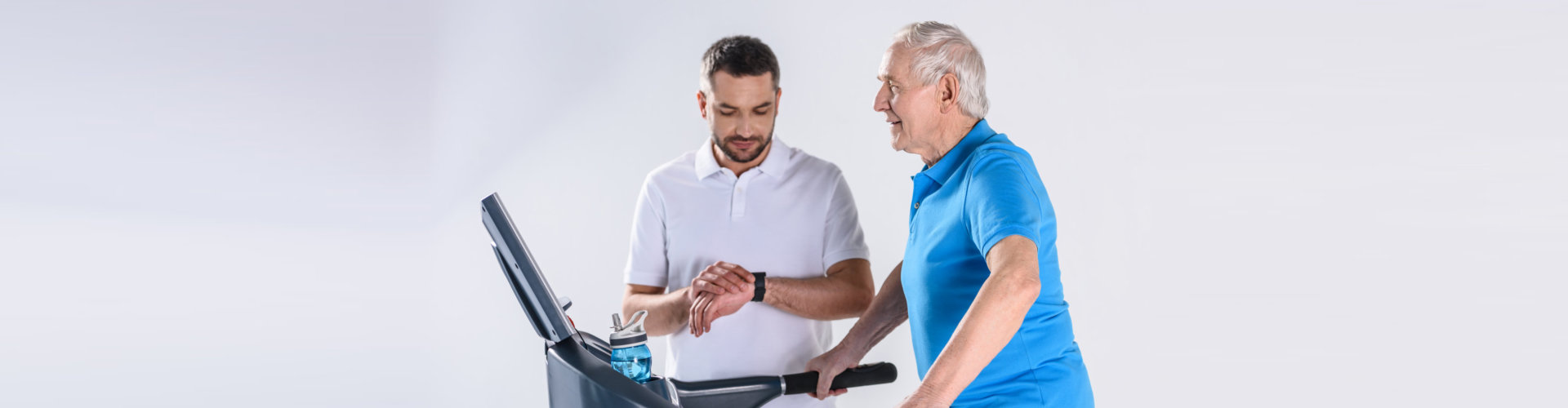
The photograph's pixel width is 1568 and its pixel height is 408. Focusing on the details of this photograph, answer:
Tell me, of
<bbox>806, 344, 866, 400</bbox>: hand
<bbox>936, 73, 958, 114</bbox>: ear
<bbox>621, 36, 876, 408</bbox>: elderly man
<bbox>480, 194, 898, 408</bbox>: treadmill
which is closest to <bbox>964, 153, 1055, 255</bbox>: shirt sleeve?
<bbox>936, 73, 958, 114</bbox>: ear

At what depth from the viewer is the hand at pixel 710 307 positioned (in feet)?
5.62

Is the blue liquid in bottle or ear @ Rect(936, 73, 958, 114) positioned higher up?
ear @ Rect(936, 73, 958, 114)

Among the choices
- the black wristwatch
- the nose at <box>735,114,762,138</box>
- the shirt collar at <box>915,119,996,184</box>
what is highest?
the nose at <box>735,114,762,138</box>

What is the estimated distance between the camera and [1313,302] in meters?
2.22

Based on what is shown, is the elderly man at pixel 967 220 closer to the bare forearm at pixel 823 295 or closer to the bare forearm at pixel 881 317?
the bare forearm at pixel 881 317

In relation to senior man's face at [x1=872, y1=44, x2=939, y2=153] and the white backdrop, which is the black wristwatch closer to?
senior man's face at [x1=872, y1=44, x2=939, y2=153]

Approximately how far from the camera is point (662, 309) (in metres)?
1.86

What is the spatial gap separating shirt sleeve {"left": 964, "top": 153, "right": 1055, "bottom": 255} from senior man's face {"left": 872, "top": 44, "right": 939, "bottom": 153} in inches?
5.1

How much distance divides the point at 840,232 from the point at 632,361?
85 centimetres

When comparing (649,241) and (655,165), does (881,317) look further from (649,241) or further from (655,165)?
(655,165)

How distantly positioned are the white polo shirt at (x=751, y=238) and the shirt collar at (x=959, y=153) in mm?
618

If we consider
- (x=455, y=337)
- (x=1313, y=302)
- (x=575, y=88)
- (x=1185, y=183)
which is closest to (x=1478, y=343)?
(x=1313, y=302)

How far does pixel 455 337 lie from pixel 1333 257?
11.3 feet

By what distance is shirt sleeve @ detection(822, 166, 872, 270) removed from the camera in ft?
6.38
